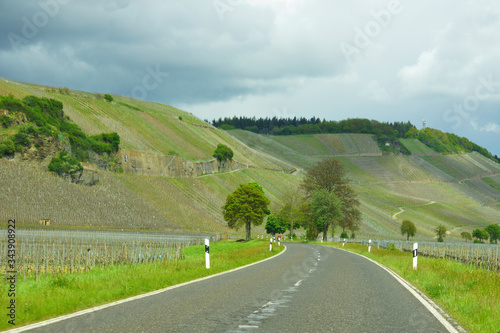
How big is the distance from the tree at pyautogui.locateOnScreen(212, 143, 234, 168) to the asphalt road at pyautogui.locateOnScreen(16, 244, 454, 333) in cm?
14771

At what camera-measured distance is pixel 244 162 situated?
585 feet

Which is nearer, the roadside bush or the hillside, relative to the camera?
the hillside

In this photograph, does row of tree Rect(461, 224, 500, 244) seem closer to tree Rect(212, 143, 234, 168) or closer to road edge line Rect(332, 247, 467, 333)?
tree Rect(212, 143, 234, 168)

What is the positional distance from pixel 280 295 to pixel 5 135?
9672 cm

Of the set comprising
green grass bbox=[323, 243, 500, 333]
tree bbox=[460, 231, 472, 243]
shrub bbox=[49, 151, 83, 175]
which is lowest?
tree bbox=[460, 231, 472, 243]

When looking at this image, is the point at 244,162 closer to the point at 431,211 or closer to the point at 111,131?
the point at 111,131


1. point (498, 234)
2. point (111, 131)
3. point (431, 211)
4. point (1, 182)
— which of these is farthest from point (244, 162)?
point (1, 182)

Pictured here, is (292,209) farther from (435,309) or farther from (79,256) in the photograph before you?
(435,309)

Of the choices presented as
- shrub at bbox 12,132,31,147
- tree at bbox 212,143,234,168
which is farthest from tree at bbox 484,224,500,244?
shrub at bbox 12,132,31,147

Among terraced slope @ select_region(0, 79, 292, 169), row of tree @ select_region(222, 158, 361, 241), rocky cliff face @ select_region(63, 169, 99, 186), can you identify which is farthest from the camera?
terraced slope @ select_region(0, 79, 292, 169)

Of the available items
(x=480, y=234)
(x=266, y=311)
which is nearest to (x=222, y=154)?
A: (x=480, y=234)

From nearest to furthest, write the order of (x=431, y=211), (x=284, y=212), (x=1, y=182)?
(x=1, y=182) → (x=284, y=212) → (x=431, y=211)

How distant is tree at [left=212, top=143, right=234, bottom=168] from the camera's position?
163 meters

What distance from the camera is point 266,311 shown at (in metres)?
10.6
